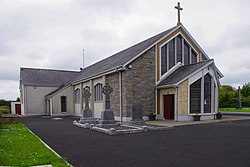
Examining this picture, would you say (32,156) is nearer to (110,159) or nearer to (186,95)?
(110,159)

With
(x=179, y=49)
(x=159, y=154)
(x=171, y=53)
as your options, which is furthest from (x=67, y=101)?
(x=159, y=154)

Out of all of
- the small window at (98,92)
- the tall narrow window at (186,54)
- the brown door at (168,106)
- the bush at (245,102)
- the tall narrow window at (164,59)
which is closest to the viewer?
the brown door at (168,106)

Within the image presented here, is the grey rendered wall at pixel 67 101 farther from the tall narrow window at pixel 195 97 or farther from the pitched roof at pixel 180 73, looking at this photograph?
the tall narrow window at pixel 195 97

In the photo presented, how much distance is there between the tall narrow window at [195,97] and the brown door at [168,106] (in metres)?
1.58

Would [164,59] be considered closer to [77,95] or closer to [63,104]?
[77,95]

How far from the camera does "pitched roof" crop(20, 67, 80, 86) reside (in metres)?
32.8

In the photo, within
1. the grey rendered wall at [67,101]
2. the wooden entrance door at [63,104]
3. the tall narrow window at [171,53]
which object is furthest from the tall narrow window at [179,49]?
the wooden entrance door at [63,104]

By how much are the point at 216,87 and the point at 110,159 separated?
15.0 meters

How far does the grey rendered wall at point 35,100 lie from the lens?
A: 3147cm

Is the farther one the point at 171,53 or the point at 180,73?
the point at 171,53

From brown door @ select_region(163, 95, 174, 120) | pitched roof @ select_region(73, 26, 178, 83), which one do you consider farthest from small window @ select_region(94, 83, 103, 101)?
brown door @ select_region(163, 95, 174, 120)

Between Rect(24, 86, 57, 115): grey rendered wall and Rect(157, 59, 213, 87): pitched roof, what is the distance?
20425mm

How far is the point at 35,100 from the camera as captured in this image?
31969 mm

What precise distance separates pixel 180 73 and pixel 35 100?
2244 centimetres
